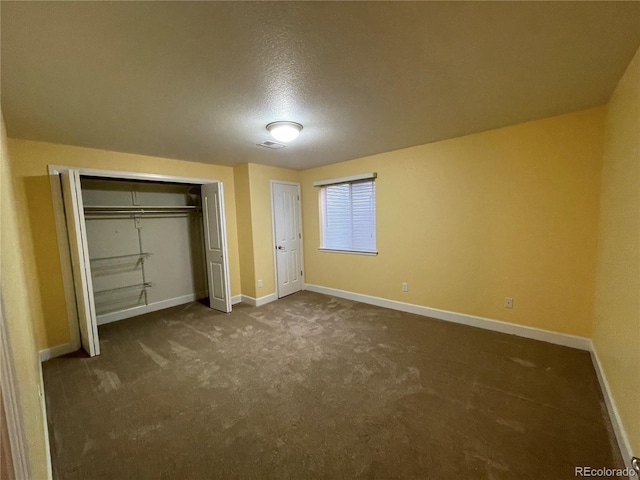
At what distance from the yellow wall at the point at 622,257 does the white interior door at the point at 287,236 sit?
3943 millimetres

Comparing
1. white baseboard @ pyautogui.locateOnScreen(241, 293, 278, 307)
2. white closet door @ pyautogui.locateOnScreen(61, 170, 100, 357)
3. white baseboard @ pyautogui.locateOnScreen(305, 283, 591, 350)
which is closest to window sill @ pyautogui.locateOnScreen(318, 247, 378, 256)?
white baseboard @ pyautogui.locateOnScreen(305, 283, 591, 350)

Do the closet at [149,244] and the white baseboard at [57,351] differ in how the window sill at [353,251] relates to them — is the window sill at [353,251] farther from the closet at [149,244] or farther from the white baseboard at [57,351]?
the white baseboard at [57,351]

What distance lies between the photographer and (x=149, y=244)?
4172 mm

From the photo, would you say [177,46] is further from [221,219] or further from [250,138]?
[221,219]

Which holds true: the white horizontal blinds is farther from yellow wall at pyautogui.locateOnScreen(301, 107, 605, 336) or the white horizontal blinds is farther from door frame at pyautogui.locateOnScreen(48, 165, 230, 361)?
door frame at pyautogui.locateOnScreen(48, 165, 230, 361)

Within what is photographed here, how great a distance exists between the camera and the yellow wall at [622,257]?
4.88ft

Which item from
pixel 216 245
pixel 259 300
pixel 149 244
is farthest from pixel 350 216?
pixel 149 244

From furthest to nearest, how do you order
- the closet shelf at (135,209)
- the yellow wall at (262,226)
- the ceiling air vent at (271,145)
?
1. the yellow wall at (262,226)
2. the closet shelf at (135,209)
3. the ceiling air vent at (271,145)

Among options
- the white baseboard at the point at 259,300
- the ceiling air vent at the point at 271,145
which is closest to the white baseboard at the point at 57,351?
the white baseboard at the point at 259,300

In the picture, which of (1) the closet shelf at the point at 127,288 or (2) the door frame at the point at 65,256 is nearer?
(2) the door frame at the point at 65,256

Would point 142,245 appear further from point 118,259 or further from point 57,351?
point 57,351

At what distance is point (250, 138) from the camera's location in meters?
2.93

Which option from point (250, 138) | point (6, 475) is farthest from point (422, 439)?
point (250, 138)

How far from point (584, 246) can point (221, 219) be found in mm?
4283
